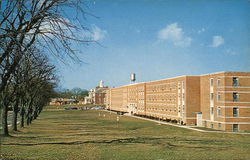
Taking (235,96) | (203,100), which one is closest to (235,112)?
(235,96)

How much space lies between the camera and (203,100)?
47844 millimetres

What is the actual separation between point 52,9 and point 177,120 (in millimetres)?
47498

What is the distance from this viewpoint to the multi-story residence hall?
131 ft

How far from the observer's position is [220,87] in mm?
41062

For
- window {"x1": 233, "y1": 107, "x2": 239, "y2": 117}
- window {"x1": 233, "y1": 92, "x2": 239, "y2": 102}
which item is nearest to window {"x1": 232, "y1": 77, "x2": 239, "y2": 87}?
window {"x1": 233, "y1": 92, "x2": 239, "y2": 102}

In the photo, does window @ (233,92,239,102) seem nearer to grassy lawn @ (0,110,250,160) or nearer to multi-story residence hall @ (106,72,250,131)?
multi-story residence hall @ (106,72,250,131)

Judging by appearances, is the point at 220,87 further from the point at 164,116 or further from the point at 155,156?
the point at 155,156

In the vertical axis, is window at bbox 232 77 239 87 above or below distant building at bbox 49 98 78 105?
above

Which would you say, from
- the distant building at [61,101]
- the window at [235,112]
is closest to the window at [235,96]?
the window at [235,112]

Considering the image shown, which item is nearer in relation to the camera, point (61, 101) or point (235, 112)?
point (235, 112)

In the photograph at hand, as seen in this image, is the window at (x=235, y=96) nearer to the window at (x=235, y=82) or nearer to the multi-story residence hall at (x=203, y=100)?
the multi-story residence hall at (x=203, y=100)

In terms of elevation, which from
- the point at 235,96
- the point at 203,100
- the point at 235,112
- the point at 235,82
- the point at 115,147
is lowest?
the point at 115,147

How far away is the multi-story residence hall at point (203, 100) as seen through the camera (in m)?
40.1

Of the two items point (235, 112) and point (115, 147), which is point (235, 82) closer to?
point (235, 112)
